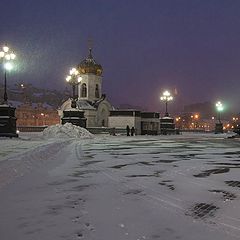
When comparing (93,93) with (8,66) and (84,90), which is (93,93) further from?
(8,66)

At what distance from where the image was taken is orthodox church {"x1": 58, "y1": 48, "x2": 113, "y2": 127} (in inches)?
2437

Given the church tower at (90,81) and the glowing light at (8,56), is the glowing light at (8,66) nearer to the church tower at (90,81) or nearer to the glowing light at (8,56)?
the glowing light at (8,56)

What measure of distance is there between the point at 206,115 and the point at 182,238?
17550 cm

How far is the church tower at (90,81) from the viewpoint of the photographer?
64.9m

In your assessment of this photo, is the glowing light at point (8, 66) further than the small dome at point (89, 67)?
No

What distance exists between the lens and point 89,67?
65.4 meters

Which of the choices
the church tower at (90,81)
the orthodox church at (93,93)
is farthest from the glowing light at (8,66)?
the church tower at (90,81)

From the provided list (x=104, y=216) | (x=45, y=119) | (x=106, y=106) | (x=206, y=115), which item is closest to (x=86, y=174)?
(x=104, y=216)

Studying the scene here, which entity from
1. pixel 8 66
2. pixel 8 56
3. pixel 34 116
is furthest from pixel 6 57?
pixel 34 116

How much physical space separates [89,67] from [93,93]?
445 cm

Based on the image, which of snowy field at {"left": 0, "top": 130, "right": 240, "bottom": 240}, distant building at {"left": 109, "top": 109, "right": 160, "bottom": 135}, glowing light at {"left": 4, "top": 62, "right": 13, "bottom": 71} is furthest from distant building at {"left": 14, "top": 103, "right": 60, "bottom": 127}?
snowy field at {"left": 0, "top": 130, "right": 240, "bottom": 240}

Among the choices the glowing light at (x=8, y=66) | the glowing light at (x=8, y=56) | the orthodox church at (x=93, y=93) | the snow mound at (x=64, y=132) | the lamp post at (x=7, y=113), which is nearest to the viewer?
the lamp post at (x=7, y=113)

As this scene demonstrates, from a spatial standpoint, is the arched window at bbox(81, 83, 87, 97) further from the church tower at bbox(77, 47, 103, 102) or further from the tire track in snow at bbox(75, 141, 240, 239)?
the tire track in snow at bbox(75, 141, 240, 239)

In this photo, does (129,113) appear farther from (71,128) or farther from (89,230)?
(89,230)
